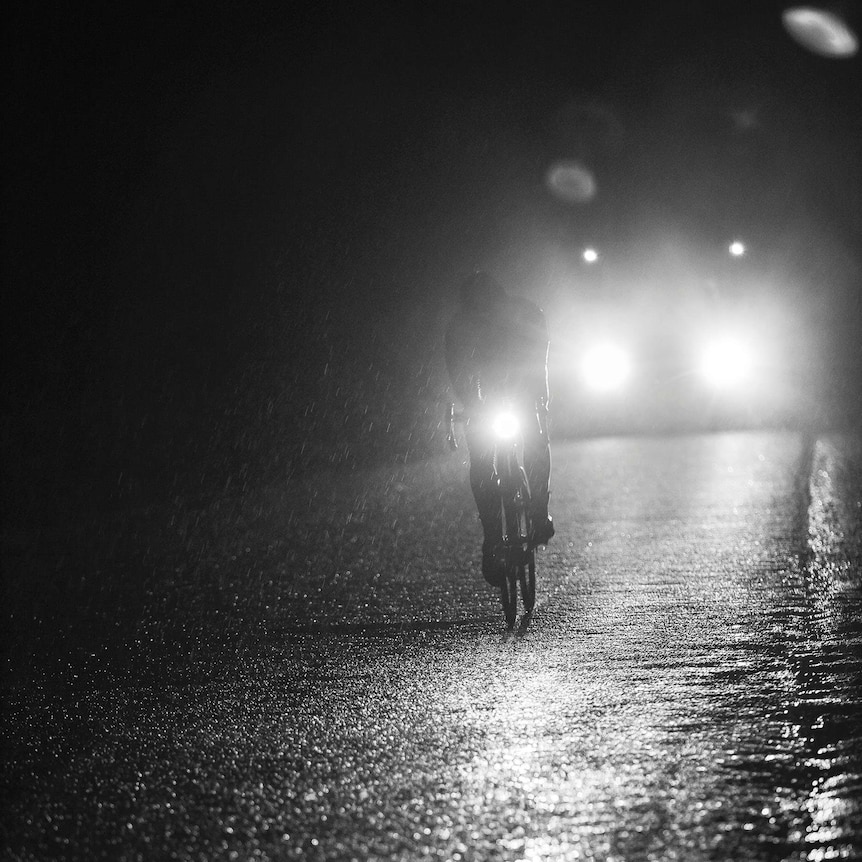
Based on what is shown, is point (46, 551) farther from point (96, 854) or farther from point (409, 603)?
point (96, 854)

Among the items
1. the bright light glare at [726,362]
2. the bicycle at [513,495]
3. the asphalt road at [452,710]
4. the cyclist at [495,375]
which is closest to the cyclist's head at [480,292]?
the cyclist at [495,375]

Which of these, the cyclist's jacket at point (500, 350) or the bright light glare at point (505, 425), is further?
the bright light glare at point (505, 425)

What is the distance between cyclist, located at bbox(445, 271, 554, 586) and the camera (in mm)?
6867

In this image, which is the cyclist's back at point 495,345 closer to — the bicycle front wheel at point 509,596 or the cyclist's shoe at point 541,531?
the cyclist's shoe at point 541,531

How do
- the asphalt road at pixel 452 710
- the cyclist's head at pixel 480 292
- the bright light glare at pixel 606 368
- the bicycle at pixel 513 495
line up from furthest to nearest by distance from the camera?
1. the bright light glare at pixel 606 368
2. the bicycle at pixel 513 495
3. the cyclist's head at pixel 480 292
4. the asphalt road at pixel 452 710

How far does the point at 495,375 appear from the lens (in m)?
6.98

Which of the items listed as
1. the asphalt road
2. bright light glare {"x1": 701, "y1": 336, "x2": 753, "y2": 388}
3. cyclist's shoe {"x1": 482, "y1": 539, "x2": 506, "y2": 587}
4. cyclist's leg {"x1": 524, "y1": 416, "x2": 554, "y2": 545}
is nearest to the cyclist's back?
cyclist's leg {"x1": 524, "y1": 416, "x2": 554, "y2": 545}

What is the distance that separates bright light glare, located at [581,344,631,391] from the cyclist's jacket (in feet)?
107

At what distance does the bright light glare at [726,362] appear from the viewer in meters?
45.0

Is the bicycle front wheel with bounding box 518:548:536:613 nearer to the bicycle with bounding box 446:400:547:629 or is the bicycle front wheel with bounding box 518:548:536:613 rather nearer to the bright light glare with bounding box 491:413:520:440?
the bicycle with bounding box 446:400:547:629

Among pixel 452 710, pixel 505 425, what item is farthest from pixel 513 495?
pixel 452 710

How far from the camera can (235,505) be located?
1349cm

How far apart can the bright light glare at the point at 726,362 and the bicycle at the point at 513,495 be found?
1475 inches

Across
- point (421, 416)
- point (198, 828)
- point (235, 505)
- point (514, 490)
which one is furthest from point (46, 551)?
point (421, 416)
